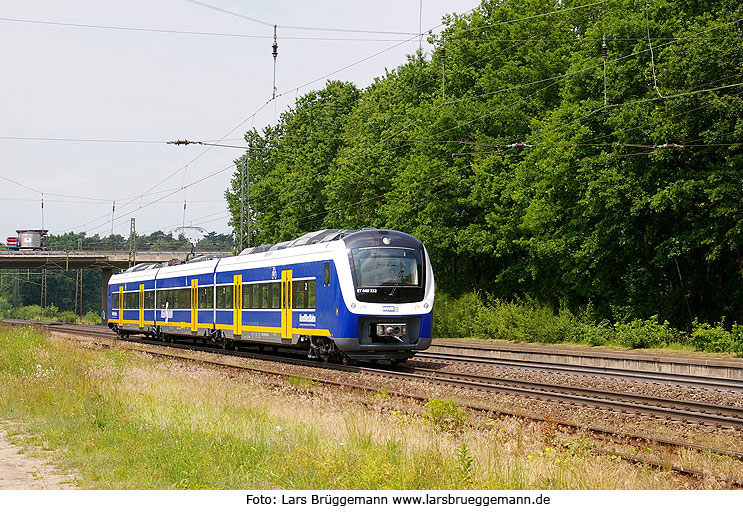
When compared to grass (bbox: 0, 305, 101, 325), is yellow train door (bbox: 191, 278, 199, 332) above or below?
above

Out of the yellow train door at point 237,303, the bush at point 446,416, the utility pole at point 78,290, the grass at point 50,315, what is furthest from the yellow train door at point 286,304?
the grass at point 50,315

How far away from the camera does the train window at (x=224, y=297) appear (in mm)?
30627

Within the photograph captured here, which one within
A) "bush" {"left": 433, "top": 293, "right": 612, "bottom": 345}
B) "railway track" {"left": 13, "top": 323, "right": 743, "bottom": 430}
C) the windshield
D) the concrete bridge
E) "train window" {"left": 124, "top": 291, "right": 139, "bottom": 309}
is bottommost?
"railway track" {"left": 13, "top": 323, "right": 743, "bottom": 430}

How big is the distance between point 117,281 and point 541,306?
24176mm

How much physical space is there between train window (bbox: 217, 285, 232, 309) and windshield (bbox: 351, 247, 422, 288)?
9.60 m

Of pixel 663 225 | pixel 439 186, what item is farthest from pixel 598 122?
pixel 439 186

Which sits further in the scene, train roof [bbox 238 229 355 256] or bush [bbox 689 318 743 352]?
bush [bbox 689 318 743 352]

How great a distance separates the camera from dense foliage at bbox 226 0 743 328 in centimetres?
2983

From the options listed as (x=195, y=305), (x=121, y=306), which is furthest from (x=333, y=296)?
(x=121, y=306)

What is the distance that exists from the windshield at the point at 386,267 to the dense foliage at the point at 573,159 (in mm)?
11468

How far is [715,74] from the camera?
2894 centimetres

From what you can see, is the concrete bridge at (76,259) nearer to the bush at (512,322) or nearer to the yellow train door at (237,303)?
the bush at (512,322)

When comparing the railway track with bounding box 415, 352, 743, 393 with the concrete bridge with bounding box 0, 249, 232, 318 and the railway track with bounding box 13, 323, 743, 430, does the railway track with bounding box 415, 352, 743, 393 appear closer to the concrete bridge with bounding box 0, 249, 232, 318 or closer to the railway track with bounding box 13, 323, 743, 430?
the railway track with bounding box 13, 323, 743, 430

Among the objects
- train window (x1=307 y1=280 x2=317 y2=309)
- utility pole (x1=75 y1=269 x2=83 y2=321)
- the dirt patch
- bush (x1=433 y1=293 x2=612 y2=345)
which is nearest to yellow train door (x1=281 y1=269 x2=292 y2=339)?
train window (x1=307 y1=280 x2=317 y2=309)
